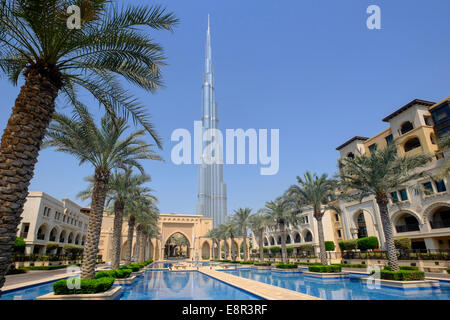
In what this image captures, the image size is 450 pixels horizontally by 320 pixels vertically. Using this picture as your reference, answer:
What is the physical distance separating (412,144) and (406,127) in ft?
7.09

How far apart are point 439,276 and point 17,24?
80.6ft

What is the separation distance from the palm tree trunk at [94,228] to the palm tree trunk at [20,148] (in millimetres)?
7188

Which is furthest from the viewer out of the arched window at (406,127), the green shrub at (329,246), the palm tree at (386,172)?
the green shrub at (329,246)

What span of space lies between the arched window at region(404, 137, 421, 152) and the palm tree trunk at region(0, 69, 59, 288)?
33200mm

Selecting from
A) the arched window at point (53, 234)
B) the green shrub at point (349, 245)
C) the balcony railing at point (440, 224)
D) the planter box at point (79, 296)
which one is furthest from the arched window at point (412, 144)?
the arched window at point (53, 234)

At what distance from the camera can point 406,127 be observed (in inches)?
1170

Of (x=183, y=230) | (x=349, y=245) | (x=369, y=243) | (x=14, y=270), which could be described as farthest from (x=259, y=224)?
(x=183, y=230)

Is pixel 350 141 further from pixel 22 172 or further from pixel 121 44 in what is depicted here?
pixel 22 172

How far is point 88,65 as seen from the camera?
7281 mm

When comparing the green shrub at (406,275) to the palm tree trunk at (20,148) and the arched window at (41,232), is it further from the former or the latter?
the arched window at (41,232)

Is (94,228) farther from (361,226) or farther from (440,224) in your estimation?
(361,226)

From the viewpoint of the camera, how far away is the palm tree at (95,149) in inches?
415

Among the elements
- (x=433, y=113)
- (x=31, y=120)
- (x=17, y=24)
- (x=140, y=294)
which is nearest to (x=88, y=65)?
(x=17, y=24)

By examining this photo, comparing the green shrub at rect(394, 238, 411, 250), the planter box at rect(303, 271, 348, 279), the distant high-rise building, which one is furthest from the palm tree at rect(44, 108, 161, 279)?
the distant high-rise building
